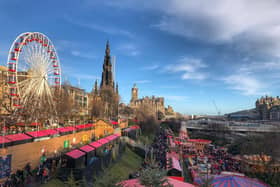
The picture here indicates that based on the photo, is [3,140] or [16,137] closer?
[3,140]

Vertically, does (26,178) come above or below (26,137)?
below

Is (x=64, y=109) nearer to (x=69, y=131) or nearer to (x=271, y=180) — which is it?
(x=69, y=131)

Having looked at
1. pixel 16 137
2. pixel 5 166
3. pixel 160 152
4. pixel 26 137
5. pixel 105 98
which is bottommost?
pixel 160 152

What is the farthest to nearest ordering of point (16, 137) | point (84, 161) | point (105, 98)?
point (105, 98) < point (16, 137) < point (84, 161)

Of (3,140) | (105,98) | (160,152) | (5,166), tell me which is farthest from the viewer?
(105,98)

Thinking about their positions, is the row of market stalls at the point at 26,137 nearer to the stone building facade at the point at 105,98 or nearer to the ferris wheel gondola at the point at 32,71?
the ferris wheel gondola at the point at 32,71

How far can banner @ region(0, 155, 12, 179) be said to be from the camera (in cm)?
1180

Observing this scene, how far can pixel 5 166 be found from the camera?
1230 cm

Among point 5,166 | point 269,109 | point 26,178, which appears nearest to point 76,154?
point 26,178

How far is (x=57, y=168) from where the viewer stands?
13.6 metres

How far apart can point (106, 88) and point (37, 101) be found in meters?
52.2

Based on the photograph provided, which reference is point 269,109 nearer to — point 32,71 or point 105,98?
point 105,98

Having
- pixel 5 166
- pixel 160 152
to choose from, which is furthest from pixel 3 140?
pixel 160 152

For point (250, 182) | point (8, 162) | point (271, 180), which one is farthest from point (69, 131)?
point (271, 180)
